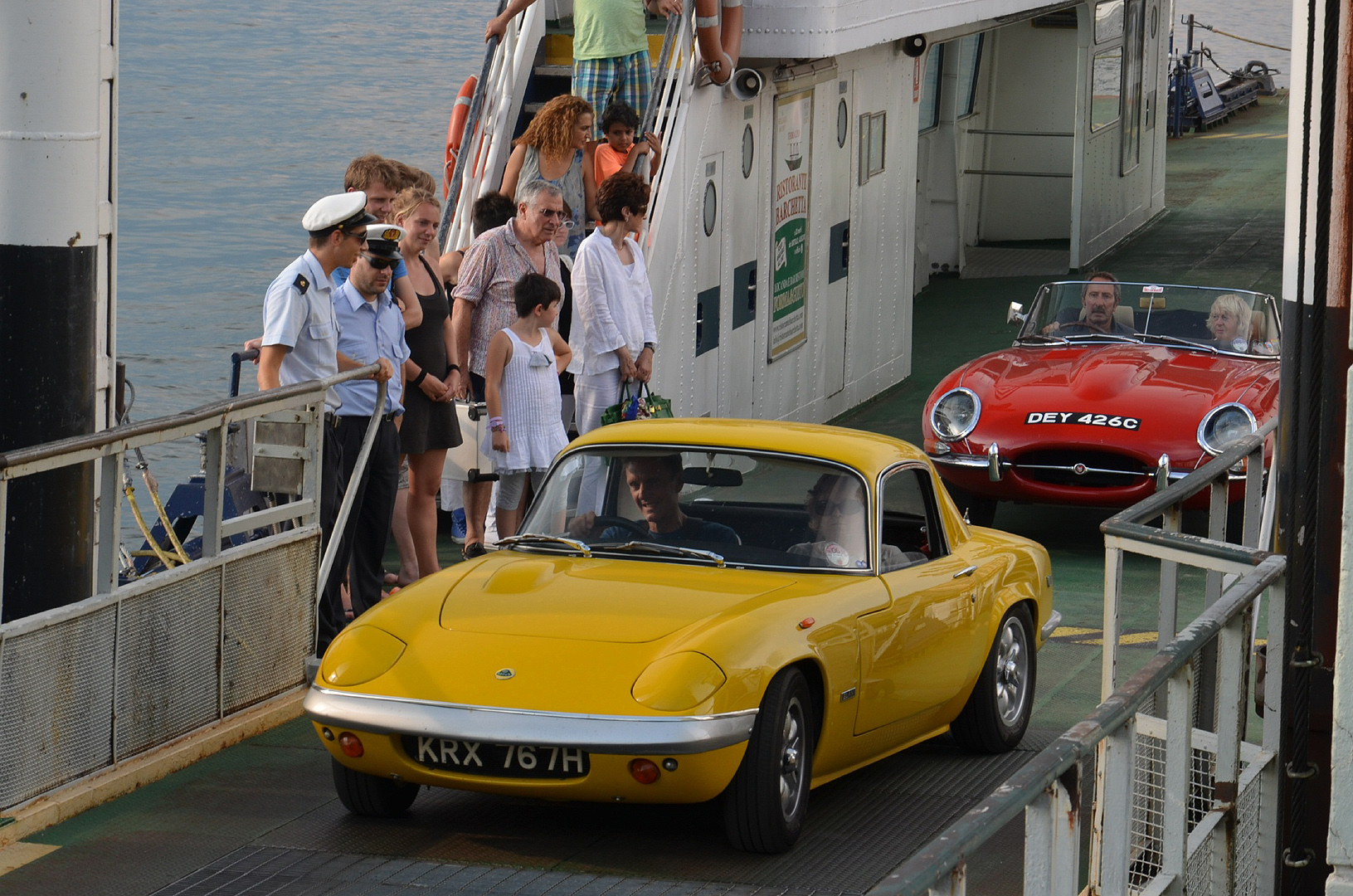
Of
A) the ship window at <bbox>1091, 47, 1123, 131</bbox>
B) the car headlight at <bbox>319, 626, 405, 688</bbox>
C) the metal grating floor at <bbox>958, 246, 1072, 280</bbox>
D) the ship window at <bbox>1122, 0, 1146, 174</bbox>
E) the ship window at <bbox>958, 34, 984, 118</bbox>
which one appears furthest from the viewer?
the ship window at <bbox>958, 34, 984, 118</bbox>

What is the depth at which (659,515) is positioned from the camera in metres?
6.77

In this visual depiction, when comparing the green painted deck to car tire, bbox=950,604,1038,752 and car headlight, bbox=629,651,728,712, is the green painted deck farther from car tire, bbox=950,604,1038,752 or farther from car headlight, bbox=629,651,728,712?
car headlight, bbox=629,651,728,712

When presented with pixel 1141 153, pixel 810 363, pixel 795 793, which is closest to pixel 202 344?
pixel 1141 153

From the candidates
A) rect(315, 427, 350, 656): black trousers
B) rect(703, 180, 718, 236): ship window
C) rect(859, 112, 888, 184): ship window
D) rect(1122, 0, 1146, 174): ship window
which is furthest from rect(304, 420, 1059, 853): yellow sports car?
rect(1122, 0, 1146, 174): ship window

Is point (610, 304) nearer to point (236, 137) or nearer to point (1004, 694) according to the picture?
point (1004, 694)

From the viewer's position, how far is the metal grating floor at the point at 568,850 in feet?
18.2

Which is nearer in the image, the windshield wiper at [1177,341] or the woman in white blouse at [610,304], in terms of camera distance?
the woman in white blouse at [610,304]

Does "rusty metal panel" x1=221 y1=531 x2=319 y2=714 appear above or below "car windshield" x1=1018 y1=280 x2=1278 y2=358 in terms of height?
below

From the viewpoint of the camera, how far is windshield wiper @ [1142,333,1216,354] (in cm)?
1191

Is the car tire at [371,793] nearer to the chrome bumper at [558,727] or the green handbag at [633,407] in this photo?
the chrome bumper at [558,727]

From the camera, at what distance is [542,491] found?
6984 mm

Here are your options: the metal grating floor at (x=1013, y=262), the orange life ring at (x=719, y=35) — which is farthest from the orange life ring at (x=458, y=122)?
the metal grating floor at (x=1013, y=262)

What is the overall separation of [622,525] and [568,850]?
4.38 ft

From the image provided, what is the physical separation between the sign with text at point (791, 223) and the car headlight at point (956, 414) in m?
2.96
